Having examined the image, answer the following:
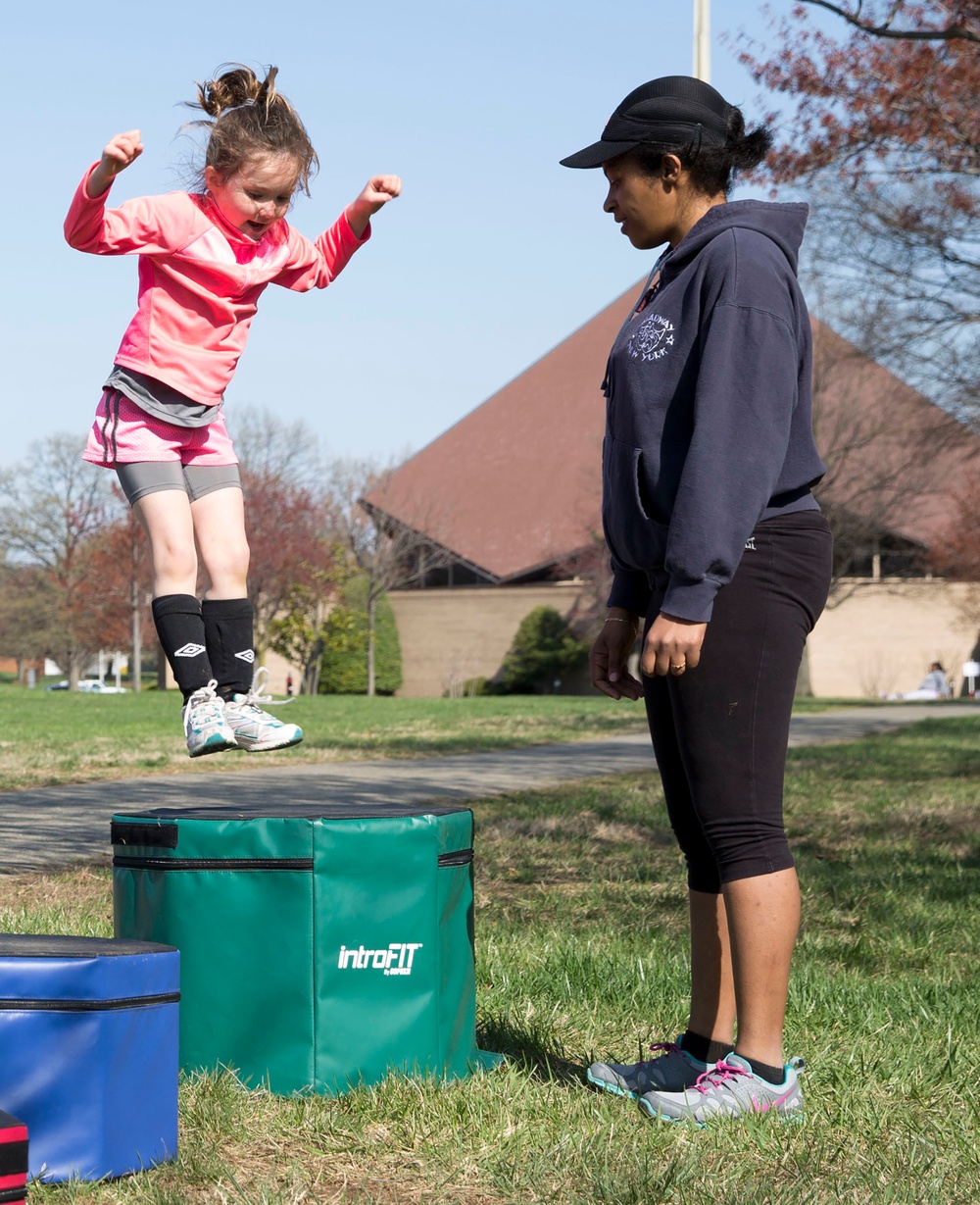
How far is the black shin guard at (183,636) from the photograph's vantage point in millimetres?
3855

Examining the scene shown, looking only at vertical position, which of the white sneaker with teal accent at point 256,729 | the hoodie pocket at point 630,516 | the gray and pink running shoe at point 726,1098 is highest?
the hoodie pocket at point 630,516

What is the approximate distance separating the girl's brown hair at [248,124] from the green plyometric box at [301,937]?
173 centimetres

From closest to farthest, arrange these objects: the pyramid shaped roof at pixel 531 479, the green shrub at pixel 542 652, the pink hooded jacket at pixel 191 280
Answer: the pink hooded jacket at pixel 191 280 < the pyramid shaped roof at pixel 531 479 < the green shrub at pixel 542 652

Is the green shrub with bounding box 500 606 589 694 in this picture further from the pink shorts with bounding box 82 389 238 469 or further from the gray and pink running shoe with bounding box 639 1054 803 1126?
the gray and pink running shoe with bounding box 639 1054 803 1126

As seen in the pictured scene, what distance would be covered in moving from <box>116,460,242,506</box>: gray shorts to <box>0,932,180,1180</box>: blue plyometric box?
1586mm

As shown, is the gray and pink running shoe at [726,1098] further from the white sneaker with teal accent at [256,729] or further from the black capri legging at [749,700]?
the white sneaker with teal accent at [256,729]

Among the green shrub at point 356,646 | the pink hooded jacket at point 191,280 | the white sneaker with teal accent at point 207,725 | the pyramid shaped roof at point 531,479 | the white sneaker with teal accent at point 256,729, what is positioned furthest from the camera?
the green shrub at point 356,646

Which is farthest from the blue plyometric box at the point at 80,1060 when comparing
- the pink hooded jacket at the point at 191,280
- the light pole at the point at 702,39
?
the light pole at the point at 702,39

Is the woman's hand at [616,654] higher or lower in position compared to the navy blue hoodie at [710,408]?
lower

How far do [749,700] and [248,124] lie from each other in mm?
2003

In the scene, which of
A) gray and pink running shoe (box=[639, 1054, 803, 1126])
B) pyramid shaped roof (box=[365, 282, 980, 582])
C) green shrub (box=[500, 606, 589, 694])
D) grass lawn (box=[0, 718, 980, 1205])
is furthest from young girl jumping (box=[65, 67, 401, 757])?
green shrub (box=[500, 606, 589, 694])

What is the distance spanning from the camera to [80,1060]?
2.36m

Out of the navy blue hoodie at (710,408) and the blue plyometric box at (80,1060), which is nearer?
the blue plyometric box at (80,1060)

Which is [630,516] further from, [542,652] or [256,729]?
[542,652]
